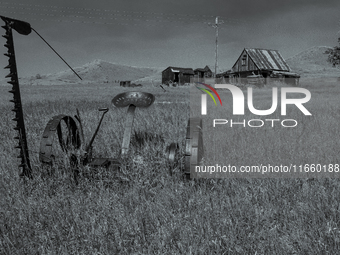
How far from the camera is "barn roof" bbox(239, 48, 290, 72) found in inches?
1378

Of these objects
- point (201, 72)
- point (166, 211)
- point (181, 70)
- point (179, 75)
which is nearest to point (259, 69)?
point (179, 75)

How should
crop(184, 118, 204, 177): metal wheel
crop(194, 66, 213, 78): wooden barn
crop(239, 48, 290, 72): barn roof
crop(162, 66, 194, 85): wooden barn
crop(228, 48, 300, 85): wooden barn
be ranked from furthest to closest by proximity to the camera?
1. crop(194, 66, 213, 78): wooden barn
2. crop(162, 66, 194, 85): wooden barn
3. crop(239, 48, 290, 72): barn roof
4. crop(228, 48, 300, 85): wooden barn
5. crop(184, 118, 204, 177): metal wheel

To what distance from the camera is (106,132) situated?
5.60 m

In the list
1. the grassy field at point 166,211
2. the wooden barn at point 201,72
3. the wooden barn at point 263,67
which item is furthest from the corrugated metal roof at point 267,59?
the grassy field at point 166,211

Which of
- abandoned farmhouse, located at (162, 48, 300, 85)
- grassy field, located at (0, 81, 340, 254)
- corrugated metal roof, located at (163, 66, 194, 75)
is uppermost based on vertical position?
corrugated metal roof, located at (163, 66, 194, 75)

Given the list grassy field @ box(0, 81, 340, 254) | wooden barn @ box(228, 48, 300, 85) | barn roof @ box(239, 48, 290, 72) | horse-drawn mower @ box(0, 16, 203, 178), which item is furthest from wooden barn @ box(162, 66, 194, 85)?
grassy field @ box(0, 81, 340, 254)

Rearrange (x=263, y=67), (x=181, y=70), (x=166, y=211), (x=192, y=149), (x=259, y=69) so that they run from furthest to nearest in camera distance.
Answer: (x=181, y=70), (x=263, y=67), (x=259, y=69), (x=192, y=149), (x=166, y=211)

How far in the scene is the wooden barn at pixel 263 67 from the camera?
34281mm

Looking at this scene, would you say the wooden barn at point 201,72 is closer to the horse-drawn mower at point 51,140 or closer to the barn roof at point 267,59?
the barn roof at point 267,59

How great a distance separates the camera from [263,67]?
34438 millimetres

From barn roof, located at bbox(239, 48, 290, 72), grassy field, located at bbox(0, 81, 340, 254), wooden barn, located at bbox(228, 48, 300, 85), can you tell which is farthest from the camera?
barn roof, located at bbox(239, 48, 290, 72)

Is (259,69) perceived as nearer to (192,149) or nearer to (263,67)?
(263,67)

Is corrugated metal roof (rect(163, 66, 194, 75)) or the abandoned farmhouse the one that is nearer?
the abandoned farmhouse

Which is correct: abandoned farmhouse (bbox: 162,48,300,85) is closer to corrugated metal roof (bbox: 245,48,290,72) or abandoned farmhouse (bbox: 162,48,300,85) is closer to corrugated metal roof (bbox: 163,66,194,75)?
corrugated metal roof (bbox: 245,48,290,72)
